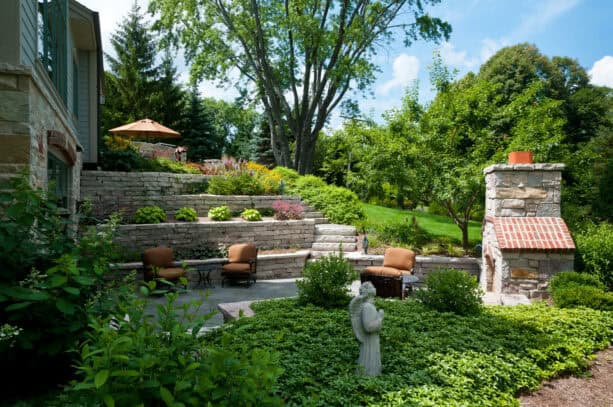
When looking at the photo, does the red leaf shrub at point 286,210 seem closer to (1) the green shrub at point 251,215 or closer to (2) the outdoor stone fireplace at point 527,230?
(1) the green shrub at point 251,215

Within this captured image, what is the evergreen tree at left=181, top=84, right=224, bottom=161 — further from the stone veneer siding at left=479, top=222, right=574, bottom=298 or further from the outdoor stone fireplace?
the stone veneer siding at left=479, top=222, right=574, bottom=298

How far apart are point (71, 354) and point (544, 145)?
10466 millimetres

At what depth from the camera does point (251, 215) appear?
12.4 meters

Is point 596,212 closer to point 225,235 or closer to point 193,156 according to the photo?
point 225,235

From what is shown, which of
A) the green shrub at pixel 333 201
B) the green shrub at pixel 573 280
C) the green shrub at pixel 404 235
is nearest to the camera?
the green shrub at pixel 573 280

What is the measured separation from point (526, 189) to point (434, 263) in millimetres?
3156

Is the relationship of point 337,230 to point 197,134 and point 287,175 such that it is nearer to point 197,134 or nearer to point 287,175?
point 287,175

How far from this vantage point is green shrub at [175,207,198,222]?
464 inches

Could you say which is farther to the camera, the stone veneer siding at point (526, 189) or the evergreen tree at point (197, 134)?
the evergreen tree at point (197, 134)

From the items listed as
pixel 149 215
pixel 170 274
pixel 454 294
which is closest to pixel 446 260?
pixel 454 294

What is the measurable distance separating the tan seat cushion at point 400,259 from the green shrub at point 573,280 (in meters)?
2.63

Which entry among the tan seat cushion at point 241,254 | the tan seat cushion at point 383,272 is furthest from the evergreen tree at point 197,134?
the tan seat cushion at point 383,272

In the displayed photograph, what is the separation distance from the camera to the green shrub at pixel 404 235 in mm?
11690

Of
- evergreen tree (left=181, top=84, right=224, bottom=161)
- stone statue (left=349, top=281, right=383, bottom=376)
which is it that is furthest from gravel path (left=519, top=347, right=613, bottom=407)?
evergreen tree (left=181, top=84, right=224, bottom=161)
